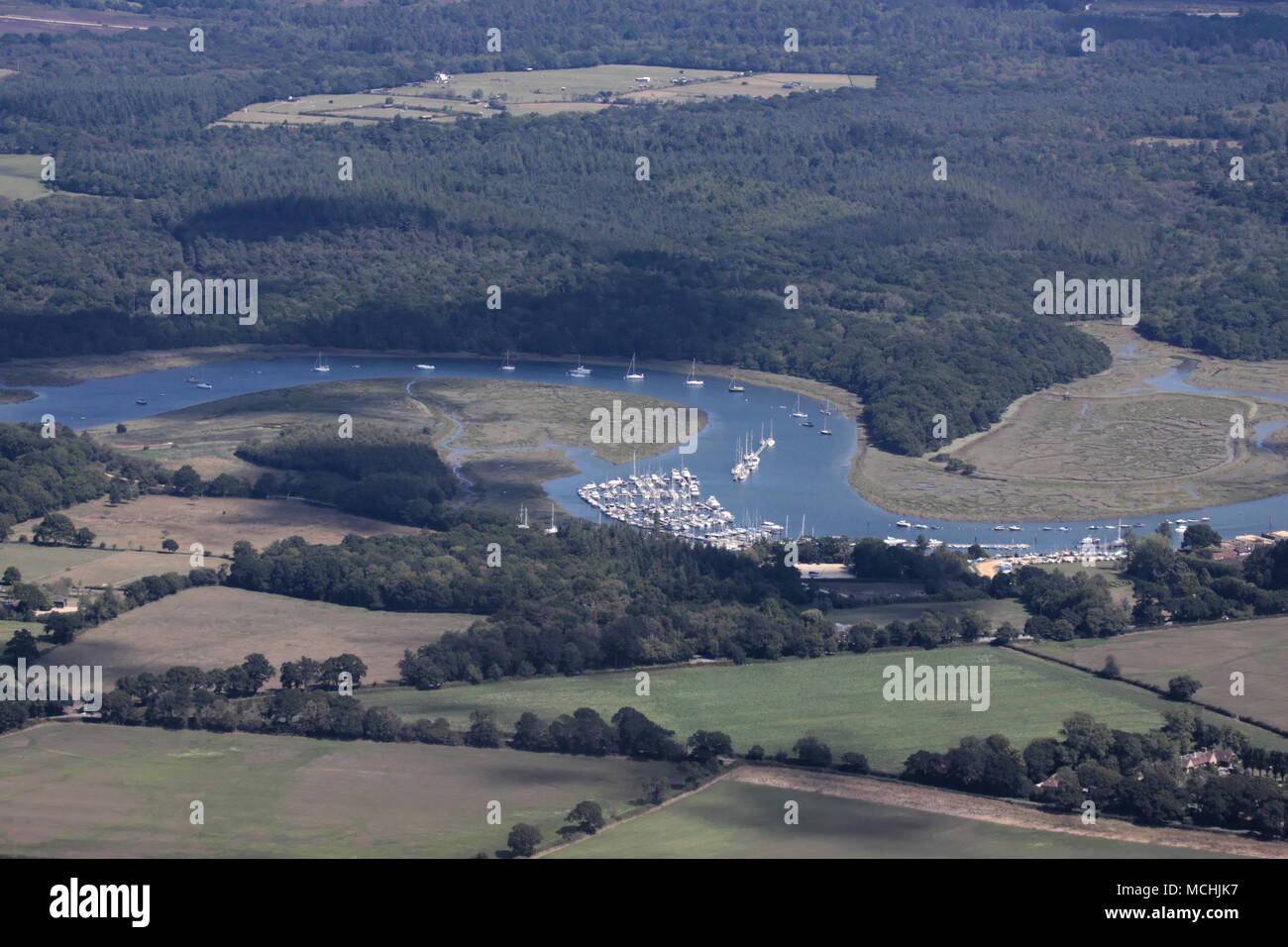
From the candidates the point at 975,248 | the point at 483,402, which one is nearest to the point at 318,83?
the point at 975,248

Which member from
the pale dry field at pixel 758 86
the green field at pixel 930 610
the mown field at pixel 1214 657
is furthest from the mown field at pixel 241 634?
the pale dry field at pixel 758 86

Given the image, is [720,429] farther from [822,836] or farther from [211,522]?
[822,836]

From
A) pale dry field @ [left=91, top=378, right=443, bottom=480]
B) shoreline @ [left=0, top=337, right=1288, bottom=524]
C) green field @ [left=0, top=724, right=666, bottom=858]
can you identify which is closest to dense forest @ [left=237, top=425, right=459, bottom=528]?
pale dry field @ [left=91, top=378, right=443, bottom=480]

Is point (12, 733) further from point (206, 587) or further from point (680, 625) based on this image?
point (680, 625)

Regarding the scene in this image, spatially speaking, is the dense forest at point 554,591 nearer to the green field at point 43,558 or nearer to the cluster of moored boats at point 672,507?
the cluster of moored boats at point 672,507

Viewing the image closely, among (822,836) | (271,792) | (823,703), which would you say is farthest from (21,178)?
(822,836)
